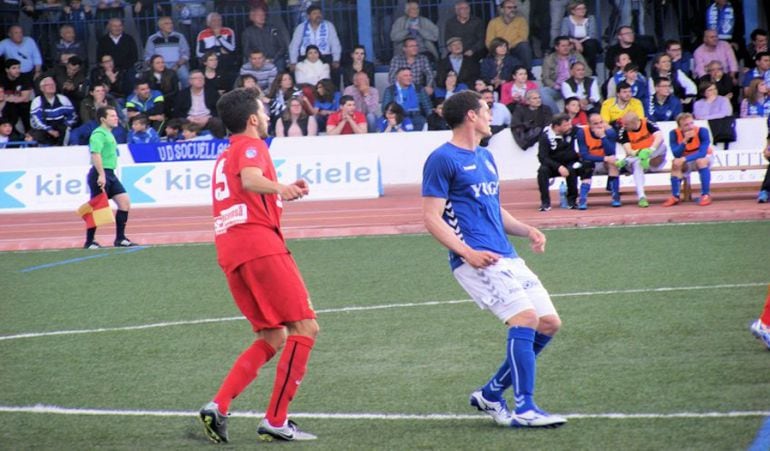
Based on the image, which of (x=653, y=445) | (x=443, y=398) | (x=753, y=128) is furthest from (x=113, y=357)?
(x=753, y=128)

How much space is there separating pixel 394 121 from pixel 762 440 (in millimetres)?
17592

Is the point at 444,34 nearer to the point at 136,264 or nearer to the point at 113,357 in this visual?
the point at 136,264

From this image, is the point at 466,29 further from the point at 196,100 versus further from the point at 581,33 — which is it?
the point at 196,100

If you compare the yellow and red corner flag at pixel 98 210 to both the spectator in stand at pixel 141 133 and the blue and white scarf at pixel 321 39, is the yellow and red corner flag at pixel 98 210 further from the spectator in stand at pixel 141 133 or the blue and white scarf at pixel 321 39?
the blue and white scarf at pixel 321 39

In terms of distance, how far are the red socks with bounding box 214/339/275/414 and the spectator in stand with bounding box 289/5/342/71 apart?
1876 centimetres

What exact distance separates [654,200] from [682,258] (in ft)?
19.7

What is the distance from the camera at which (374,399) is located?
278 inches

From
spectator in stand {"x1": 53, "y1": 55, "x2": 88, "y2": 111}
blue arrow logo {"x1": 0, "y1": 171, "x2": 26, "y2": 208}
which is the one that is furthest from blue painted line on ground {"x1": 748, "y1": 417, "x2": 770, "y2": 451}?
spectator in stand {"x1": 53, "y1": 55, "x2": 88, "y2": 111}

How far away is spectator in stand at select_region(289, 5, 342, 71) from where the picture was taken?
24797 mm

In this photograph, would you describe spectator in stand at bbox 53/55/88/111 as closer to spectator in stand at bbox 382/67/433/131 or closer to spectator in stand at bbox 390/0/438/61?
spectator in stand at bbox 382/67/433/131

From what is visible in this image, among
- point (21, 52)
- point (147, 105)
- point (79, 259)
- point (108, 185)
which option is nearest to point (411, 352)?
point (79, 259)

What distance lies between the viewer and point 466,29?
24609 millimetres

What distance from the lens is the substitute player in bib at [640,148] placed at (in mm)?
17531

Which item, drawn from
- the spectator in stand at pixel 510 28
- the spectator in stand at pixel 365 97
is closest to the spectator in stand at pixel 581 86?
the spectator in stand at pixel 510 28
